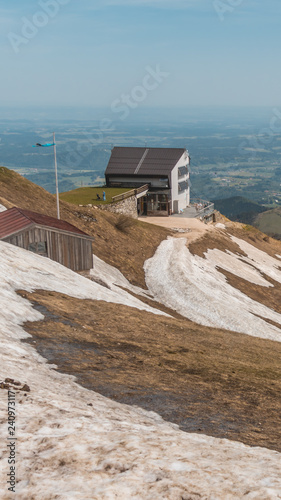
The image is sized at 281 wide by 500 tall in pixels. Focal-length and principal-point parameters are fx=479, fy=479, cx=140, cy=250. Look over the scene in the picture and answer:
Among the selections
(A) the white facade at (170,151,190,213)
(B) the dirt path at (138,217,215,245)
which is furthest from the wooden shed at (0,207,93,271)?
(A) the white facade at (170,151,190,213)

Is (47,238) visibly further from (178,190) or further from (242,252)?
(178,190)

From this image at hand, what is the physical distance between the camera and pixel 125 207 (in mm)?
76875

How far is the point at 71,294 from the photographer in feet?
88.6

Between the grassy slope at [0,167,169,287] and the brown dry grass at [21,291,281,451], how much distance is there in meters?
19.4

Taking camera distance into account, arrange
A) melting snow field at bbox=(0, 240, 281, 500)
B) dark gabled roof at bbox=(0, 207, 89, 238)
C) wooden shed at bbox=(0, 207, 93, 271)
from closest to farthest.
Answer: melting snow field at bbox=(0, 240, 281, 500) → dark gabled roof at bbox=(0, 207, 89, 238) → wooden shed at bbox=(0, 207, 93, 271)

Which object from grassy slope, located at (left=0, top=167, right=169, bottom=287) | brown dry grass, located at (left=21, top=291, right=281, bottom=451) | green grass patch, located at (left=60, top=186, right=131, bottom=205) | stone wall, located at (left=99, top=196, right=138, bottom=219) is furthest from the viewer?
green grass patch, located at (left=60, top=186, right=131, bottom=205)

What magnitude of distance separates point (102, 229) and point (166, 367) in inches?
1426

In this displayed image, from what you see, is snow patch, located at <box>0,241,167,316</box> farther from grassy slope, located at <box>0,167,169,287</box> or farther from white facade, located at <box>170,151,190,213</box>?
white facade, located at <box>170,151,190,213</box>

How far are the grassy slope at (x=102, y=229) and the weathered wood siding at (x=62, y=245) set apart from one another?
919cm

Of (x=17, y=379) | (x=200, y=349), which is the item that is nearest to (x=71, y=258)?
(x=200, y=349)

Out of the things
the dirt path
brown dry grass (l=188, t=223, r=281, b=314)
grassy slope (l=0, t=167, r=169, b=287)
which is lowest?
brown dry grass (l=188, t=223, r=281, b=314)

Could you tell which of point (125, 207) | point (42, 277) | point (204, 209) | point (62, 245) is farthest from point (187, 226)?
point (42, 277)

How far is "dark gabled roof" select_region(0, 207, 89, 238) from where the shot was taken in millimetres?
31594

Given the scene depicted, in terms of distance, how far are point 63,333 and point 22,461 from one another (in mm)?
10398
